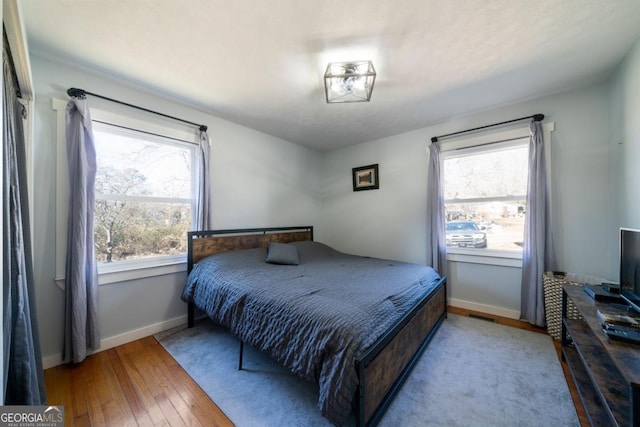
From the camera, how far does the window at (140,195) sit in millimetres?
2197

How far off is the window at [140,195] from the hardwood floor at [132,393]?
0.90 metres

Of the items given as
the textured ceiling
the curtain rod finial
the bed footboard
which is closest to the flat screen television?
the bed footboard

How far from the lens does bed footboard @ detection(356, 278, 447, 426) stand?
4.02 ft

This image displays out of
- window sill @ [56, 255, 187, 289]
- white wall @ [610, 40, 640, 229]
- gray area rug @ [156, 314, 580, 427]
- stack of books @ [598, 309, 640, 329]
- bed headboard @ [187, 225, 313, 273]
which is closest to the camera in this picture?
stack of books @ [598, 309, 640, 329]

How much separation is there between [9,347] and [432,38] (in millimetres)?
3031

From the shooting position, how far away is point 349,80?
1.97 metres

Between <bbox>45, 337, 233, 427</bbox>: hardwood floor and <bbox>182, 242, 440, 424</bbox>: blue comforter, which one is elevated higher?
<bbox>182, 242, 440, 424</bbox>: blue comforter

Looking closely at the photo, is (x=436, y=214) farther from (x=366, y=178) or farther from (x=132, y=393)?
(x=132, y=393)

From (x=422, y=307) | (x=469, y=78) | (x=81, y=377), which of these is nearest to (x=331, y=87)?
(x=469, y=78)

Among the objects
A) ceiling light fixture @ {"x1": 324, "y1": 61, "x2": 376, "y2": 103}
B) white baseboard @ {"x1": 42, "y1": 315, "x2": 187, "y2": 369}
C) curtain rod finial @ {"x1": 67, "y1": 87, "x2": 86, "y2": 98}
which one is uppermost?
ceiling light fixture @ {"x1": 324, "y1": 61, "x2": 376, "y2": 103}

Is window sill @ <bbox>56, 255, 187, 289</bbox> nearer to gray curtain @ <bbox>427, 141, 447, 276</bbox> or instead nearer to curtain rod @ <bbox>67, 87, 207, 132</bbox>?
curtain rod @ <bbox>67, 87, 207, 132</bbox>

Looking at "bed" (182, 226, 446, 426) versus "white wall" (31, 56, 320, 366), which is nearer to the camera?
"bed" (182, 226, 446, 426)

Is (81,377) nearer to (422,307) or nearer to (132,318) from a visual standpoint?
(132,318)

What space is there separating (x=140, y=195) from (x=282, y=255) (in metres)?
1.62
